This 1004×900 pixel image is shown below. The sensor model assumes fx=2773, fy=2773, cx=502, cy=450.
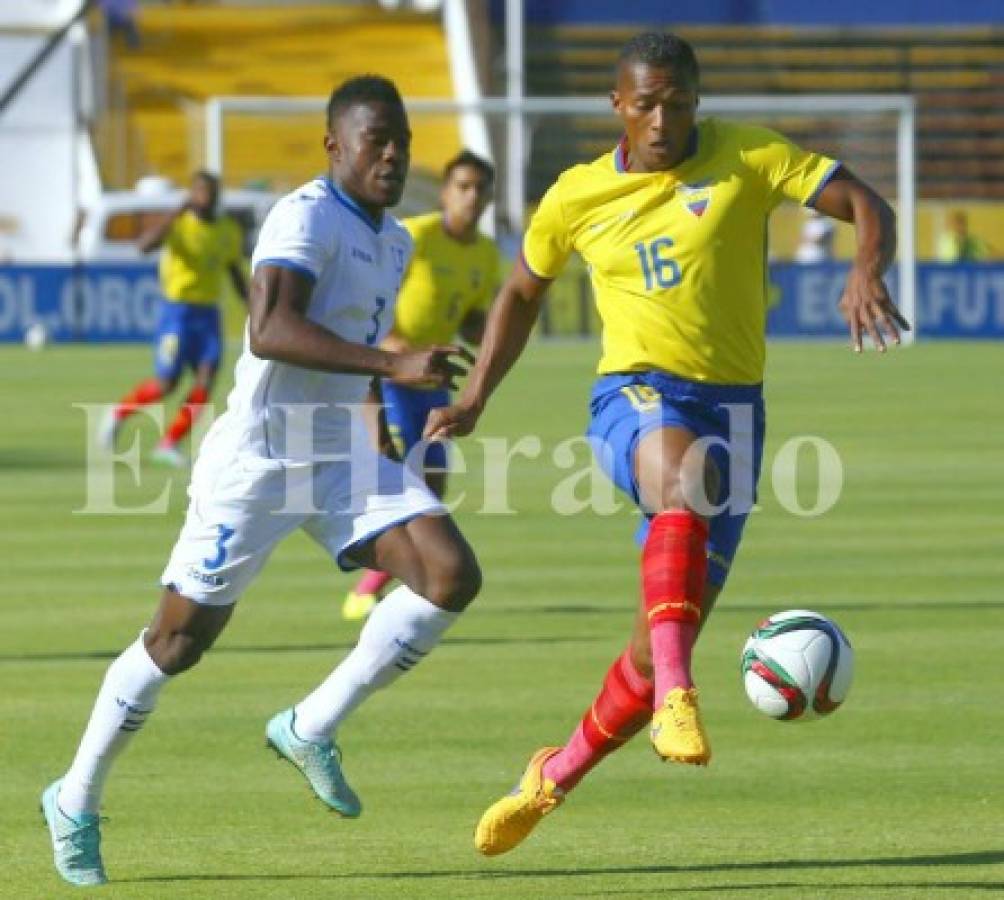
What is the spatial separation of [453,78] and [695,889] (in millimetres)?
43584

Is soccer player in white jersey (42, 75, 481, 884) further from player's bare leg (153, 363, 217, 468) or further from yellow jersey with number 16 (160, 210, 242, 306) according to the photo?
yellow jersey with number 16 (160, 210, 242, 306)

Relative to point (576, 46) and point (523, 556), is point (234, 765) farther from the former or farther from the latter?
point (576, 46)

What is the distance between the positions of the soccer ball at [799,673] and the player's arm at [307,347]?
3.96 feet

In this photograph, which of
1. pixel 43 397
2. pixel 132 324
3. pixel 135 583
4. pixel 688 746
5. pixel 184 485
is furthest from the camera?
pixel 132 324

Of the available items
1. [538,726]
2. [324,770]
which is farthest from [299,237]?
[538,726]

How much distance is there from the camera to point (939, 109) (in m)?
49.5

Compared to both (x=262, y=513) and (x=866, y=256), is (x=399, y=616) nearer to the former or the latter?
(x=262, y=513)

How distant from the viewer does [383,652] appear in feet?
27.2

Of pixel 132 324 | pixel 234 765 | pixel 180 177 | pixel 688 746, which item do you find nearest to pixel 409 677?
pixel 234 765

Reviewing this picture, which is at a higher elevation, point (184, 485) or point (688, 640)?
point (688, 640)

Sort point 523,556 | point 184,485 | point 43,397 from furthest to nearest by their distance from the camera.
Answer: point 43,397 < point 184,485 < point 523,556

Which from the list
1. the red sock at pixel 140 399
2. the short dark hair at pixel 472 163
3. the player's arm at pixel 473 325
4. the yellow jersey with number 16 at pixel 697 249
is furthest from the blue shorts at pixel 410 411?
the red sock at pixel 140 399

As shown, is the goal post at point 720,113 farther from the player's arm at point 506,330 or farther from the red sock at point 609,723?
the red sock at point 609,723

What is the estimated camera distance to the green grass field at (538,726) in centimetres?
809
